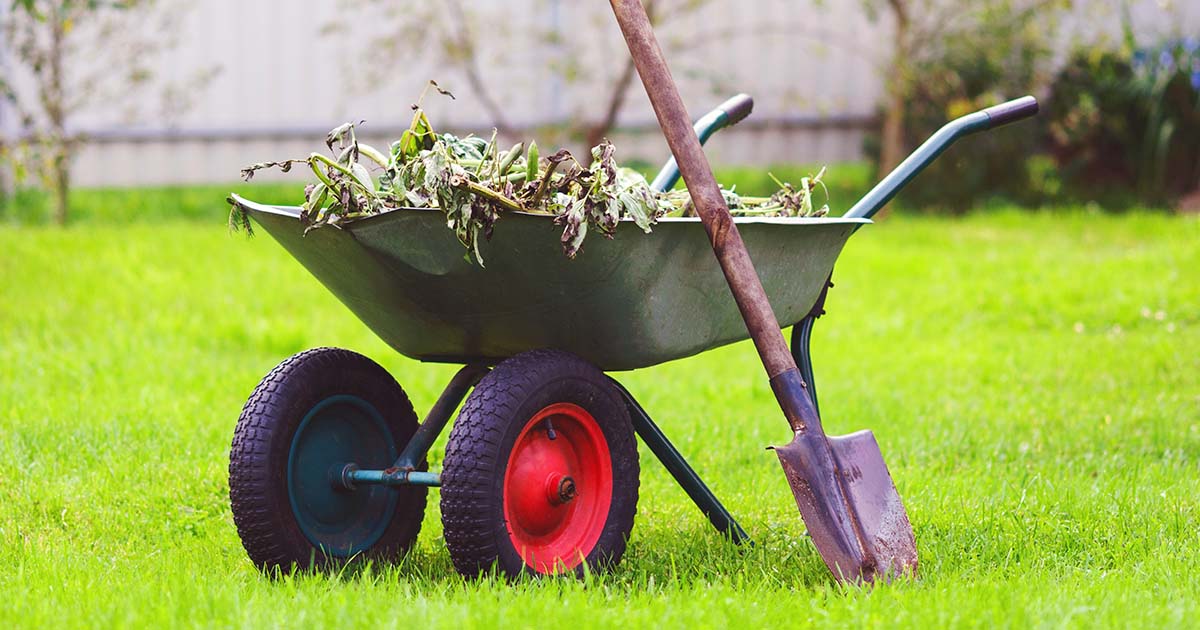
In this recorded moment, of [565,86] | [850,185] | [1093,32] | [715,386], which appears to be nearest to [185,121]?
[565,86]

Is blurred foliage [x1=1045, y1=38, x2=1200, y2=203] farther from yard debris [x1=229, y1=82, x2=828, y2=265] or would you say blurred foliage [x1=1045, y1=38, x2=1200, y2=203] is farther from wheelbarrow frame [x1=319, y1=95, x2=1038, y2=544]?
yard debris [x1=229, y1=82, x2=828, y2=265]

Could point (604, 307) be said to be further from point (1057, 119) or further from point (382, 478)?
point (1057, 119)

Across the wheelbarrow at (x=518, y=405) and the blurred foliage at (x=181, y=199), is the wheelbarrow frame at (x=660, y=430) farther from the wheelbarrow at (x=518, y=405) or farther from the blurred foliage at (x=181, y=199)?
the blurred foliage at (x=181, y=199)

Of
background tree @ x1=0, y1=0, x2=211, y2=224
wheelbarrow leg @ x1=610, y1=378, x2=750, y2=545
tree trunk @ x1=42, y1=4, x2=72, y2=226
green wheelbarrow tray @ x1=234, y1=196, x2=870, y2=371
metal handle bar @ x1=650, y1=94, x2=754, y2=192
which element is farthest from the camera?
background tree @ x1=0, y1=0, x2=211, y2=224

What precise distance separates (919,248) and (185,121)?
475 centimetres

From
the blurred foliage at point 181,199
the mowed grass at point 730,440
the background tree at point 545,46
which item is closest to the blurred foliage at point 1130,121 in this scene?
the mowed grass at point 730,440

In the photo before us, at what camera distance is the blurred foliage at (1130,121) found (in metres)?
8.04

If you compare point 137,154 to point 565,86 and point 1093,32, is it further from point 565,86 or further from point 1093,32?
point 1093,32

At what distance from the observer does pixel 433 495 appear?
3572mm

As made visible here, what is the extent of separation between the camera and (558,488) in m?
2.38

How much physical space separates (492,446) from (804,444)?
60cm

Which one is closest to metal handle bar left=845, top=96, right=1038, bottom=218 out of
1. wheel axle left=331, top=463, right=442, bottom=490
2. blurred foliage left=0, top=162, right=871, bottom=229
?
wheel axle left=331, top=463, right=442, bottom=490

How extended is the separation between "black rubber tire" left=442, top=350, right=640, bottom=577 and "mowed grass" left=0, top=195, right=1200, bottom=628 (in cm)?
7

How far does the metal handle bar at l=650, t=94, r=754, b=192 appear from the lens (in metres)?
3.06
